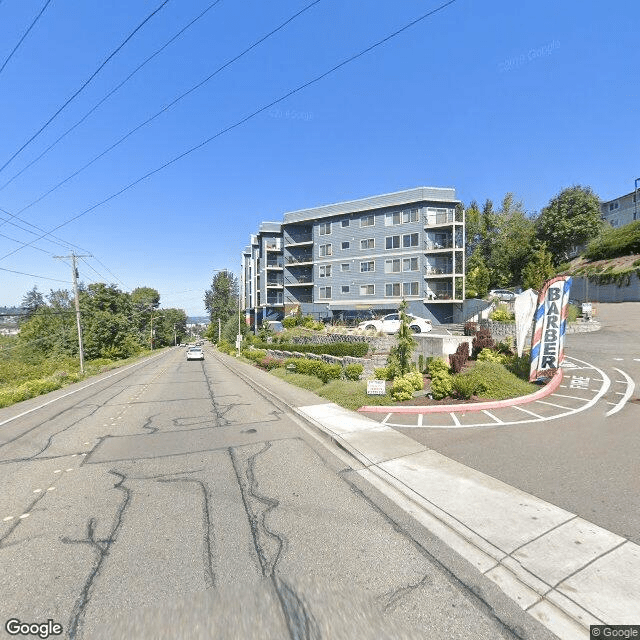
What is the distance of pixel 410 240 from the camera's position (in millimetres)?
36625

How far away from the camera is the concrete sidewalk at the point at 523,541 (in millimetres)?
3033

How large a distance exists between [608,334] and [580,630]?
25573 millimetres

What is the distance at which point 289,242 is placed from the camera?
45.9 m

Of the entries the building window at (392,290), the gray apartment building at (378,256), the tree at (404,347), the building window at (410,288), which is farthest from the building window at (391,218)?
the tree at (404,347)

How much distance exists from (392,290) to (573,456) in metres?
32.1

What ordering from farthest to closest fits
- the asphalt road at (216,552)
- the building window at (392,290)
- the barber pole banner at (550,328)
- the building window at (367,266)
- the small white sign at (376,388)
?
the building window at (367,266) → the building window at (392,290) → the barber pole banner at (550,328) → the small white sign at (376,388) → the asphalt road at (216,552)

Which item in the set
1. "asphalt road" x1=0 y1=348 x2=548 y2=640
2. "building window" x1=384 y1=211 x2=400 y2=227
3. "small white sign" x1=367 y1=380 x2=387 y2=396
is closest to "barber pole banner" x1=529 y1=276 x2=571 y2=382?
"small white sign" x1=367 y1=380 x2=387 y2=396

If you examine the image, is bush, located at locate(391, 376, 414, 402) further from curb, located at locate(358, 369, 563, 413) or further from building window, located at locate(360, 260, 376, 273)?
building window, located at locate(360, 260, 376, 273)

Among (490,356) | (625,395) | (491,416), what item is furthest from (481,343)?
(491,416)

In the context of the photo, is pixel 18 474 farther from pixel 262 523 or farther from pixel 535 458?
pixel 535 458

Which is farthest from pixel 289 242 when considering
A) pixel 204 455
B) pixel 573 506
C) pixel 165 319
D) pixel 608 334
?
pixel 165 319

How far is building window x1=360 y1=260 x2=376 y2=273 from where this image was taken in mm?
38844

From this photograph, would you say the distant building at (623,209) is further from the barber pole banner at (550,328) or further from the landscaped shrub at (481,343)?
the barber pole banner at (550,328)

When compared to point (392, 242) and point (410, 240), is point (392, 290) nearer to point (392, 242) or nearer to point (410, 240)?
point (392, 242)
